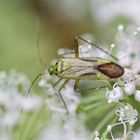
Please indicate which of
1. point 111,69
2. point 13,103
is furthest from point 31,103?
point 111,69

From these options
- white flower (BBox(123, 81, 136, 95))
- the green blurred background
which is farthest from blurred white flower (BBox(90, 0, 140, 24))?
white flower (BBox(123, 81, 136, 95))

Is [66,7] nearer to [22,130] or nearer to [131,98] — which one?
[22,130]

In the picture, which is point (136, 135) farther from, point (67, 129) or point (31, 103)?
point (31, 103)

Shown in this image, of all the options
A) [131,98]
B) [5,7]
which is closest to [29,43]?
[5,7]

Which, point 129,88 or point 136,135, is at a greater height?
point 129,88

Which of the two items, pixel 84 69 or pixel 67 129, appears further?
pixel 67 129

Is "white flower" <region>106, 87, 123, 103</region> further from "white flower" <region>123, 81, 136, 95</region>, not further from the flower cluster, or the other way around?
the flower cluster

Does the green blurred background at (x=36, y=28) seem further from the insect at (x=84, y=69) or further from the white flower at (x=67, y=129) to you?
the insect at (x=84, y=69)

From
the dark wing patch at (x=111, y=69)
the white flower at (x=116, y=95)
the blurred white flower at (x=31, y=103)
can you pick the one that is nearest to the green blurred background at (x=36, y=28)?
the blurred white flower at (x=31, y=103)
